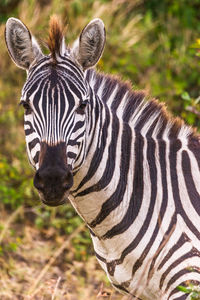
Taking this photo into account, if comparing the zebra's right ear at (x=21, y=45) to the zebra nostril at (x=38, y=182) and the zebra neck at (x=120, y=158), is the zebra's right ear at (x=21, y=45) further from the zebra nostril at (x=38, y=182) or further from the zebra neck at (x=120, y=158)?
the zebra nostril at (x=38, y=182)

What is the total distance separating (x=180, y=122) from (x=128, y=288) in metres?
1.50

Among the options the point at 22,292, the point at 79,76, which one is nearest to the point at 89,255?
the point at 22,292

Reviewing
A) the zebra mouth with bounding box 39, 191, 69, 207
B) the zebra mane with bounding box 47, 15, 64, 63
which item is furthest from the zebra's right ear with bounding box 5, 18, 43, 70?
the zebra mouth with bounding box 39, 191, 69, 207

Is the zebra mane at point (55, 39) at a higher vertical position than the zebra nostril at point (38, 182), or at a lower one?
higher

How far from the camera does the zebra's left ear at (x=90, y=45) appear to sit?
4.88m

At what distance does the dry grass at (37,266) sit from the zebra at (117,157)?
181 cm

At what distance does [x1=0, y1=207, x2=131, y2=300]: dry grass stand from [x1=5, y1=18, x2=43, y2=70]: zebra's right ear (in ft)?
7.98

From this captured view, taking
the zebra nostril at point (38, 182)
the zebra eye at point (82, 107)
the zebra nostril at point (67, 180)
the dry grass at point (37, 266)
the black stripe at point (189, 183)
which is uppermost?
the zebra eye at point (82, 107)

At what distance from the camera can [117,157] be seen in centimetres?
510

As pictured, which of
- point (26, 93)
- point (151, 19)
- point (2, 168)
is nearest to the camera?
point (26, 93)

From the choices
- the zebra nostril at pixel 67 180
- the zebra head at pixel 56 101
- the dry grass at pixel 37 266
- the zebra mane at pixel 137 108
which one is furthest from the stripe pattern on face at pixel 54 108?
the dry grass at pixel 37 266

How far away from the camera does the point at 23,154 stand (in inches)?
371

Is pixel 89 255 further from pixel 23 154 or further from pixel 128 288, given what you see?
pixel 128 288

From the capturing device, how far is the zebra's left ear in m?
4.88
